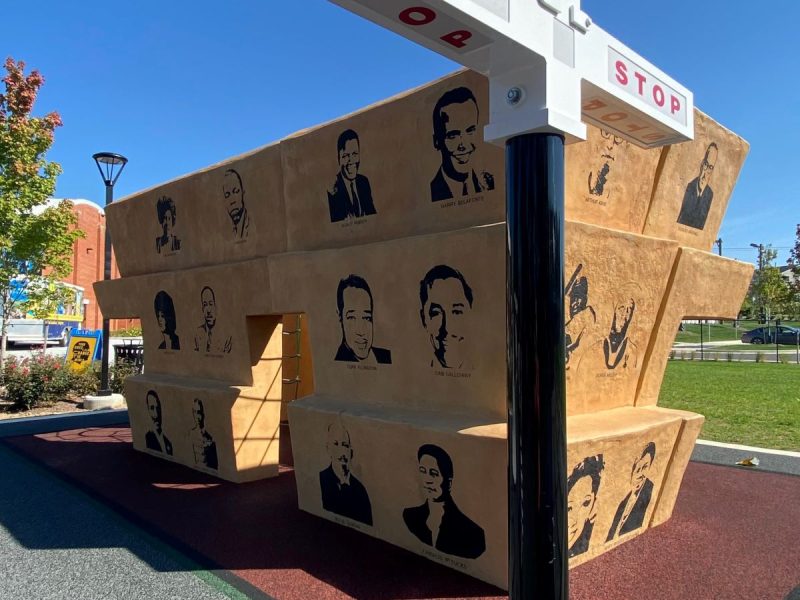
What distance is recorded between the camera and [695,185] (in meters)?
6.95

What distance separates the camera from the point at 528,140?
2.53 m

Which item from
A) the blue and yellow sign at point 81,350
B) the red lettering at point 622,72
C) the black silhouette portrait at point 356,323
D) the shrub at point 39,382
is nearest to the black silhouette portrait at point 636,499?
the black silhouette portrait at point 356,323

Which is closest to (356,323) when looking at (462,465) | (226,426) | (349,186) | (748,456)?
(349,186)

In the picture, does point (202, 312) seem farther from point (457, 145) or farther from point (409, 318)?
point (457, 145)

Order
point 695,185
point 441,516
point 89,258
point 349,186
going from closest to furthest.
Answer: point 441,516 → point 349,186 → point 695,185 → point 89,258

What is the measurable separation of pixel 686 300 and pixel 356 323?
12.2 feet

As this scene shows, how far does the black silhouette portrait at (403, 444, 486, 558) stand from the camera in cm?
517

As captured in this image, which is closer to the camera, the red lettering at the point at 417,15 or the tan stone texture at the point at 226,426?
the red lettering at the point at 417,15

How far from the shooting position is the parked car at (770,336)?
4172cm

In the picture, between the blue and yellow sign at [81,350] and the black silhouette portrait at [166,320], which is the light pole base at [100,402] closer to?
the blue and yellow sign at [81,350]

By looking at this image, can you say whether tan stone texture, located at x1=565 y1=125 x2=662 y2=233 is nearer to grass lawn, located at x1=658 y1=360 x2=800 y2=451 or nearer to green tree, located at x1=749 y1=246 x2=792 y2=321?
grass lawn, located at x1=658 y1=360 x2=800 y2=451

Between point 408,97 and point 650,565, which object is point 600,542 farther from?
point 408,97

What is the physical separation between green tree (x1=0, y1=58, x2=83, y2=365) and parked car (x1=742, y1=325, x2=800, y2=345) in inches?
1667

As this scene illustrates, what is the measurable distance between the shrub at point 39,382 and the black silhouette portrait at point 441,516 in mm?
13388
